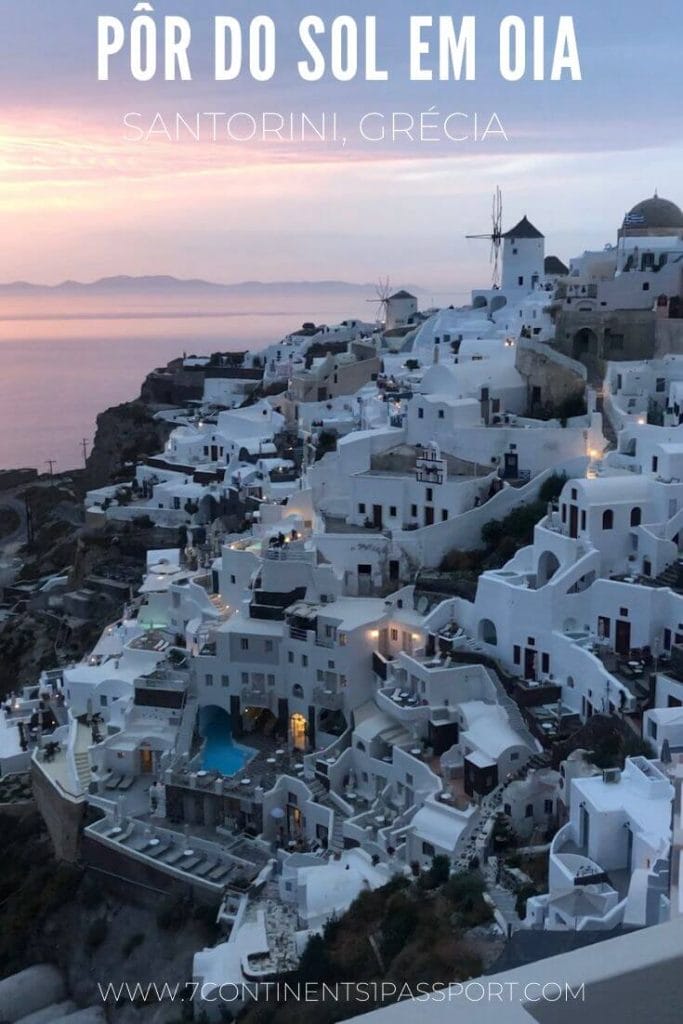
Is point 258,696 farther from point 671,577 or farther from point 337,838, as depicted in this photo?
point 671,577

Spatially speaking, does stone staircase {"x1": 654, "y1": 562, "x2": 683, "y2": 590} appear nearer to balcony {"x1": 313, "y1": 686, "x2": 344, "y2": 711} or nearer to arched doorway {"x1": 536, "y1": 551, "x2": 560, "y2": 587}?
arched doorway {"x1": 536, "y1": 551, "x2": 560, "y2": 587}

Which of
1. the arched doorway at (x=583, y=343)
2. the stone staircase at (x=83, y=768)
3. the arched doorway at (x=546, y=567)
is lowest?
the stone staircase at (x=83, y=768)

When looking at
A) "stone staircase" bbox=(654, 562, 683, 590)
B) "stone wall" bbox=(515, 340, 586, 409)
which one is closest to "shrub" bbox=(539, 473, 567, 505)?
"stone wall" bbox=(515, 340, 586, 409)

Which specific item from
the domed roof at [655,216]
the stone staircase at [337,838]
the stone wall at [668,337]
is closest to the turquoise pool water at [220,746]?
the stone staircase at [337,838]

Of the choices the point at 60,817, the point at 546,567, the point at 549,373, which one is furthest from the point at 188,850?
the point at 549,373

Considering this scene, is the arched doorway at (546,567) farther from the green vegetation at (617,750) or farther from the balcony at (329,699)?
the green vegetation at (617,750)

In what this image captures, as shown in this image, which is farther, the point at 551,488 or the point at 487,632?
the point at 551,488
